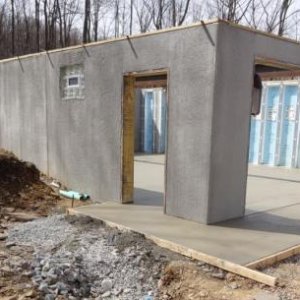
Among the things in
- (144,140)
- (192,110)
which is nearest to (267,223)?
(192,110)

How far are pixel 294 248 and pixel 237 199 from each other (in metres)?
1.18

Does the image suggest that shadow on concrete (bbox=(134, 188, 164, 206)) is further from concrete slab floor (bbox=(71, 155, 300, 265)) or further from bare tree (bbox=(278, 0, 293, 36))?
bare tree (bbox=(278, 0, 293, 36))

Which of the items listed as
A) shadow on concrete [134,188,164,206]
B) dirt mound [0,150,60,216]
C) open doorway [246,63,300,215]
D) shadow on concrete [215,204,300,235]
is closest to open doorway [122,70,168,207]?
shadow on concrete [134,188,164,206]

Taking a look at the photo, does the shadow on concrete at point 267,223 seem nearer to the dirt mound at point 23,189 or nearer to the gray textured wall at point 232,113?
the gray textured wall at point 232,113

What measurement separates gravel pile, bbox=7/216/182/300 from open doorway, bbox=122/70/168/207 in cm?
139

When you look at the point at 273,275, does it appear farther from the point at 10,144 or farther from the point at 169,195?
the point at 10,144

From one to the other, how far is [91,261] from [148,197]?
9.70 ft

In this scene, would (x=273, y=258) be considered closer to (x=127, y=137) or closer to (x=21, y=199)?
(x=127, y=137)

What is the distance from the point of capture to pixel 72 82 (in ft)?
24.2

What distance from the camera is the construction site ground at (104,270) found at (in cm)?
343

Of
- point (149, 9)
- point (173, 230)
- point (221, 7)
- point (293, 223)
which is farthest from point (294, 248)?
point (149, 9)

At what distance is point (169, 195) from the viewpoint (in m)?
5.49

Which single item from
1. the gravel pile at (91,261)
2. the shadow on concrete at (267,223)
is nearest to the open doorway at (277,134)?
the shadow on concrete at (267,223)

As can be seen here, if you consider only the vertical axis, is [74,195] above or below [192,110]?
below
